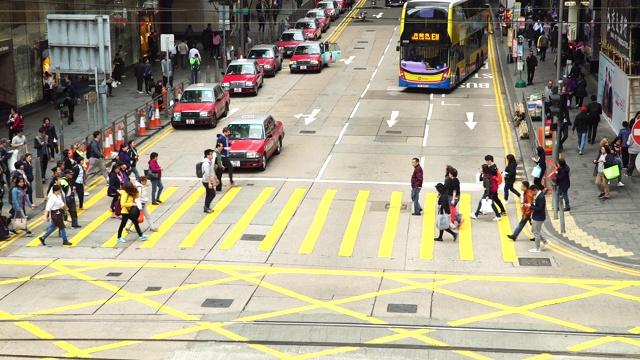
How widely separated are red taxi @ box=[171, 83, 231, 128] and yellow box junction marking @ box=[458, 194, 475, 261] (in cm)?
1321

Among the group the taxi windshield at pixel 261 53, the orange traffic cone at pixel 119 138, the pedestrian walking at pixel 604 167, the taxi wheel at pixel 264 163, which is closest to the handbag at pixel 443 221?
the pedestrian walking at pixel 604 167

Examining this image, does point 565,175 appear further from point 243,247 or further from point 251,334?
point 251,334

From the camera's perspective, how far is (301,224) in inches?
1065

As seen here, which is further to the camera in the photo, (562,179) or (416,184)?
(416,184)

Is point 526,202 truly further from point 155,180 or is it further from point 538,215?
point 155,180

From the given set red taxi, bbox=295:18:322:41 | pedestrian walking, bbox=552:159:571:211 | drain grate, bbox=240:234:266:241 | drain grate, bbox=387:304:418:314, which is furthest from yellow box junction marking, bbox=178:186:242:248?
red taxi, bbox=295:18:322:41

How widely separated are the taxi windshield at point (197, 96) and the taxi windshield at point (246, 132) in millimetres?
6854

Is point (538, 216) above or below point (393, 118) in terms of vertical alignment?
above

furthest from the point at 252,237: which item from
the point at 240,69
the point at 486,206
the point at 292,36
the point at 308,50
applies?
the point at 292,36

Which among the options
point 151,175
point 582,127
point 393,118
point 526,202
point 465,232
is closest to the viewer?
point 526,202

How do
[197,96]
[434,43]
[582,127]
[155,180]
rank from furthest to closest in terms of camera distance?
[434,43], [197,96], [582,127], [155,180]

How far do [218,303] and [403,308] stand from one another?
3624mm

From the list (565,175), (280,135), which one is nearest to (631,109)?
(565,175)

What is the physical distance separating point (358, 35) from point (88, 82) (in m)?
24.0
